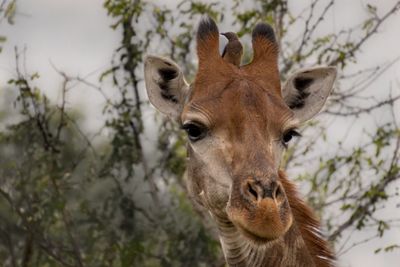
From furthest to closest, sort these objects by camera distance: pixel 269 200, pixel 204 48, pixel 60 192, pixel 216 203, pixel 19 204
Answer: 1. pixel 19 204
2. pixel 60 192
3. pixel 204 48
4. pixel 216 203
5. pixel 269 200

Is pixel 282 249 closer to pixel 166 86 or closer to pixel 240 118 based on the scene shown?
pixel 240 118

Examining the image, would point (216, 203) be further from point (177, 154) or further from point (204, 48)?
point (177, 154)

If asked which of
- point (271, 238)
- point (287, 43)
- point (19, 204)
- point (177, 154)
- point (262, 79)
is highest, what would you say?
point (287, 43)

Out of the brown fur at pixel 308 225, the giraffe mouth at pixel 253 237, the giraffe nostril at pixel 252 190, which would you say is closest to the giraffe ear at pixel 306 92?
the brown fur at pixel 308 225

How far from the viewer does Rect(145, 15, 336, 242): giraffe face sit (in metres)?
9.36

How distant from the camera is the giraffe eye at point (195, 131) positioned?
409 inches

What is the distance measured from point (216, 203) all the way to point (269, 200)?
1.21 meters

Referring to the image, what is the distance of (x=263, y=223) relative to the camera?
30.2 feet

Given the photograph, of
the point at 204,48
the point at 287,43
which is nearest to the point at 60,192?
the point at 287,43

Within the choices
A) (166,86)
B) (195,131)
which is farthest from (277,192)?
(166,86)

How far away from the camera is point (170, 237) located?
56.8 ft

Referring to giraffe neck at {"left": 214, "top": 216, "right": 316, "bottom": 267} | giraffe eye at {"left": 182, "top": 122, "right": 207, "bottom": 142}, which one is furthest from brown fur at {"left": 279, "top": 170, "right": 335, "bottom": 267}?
giraffe eye at {"left": 182, "top": 122, "right": 207, "bottom": 142}

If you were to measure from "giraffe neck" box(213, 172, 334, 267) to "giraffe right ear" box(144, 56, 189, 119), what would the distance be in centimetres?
143

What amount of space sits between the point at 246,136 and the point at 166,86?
1745mm
